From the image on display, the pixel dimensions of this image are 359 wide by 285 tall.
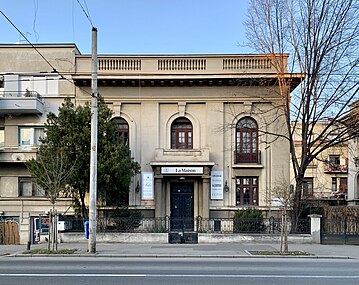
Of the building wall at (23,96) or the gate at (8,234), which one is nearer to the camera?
the gate at (8,234)

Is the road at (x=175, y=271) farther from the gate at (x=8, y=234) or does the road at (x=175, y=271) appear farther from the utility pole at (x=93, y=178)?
the gate at (x=8, y=234)

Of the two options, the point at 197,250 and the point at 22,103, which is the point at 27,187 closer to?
the point at 22,103

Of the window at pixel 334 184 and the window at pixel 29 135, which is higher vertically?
the window at pixel 29 135

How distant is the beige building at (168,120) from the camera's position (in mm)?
29781

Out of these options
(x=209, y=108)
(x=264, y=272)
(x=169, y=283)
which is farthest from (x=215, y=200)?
(x=169, y=283)

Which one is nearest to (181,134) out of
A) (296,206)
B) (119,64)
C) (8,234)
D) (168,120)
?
(168,120)

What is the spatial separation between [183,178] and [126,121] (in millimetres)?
5252

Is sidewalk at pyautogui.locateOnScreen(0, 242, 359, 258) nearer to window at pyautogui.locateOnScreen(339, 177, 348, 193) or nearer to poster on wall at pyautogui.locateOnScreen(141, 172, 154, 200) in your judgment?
poster on wall at pyautogui.locateOnScreen(141, 172, 154, 200)

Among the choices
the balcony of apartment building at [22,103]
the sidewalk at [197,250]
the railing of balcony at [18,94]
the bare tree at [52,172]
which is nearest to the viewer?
the sidewalk at [197,250]

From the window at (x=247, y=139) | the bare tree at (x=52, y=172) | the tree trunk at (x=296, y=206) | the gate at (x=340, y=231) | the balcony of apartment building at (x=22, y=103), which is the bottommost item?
A: the gate at (x=340, y=231)

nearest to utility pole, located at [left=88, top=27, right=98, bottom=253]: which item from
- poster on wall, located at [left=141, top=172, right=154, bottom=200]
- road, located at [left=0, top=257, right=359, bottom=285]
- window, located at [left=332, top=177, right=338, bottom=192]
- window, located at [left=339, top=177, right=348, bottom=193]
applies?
road, located at [left=0, top=257, right=359, bottom=285]

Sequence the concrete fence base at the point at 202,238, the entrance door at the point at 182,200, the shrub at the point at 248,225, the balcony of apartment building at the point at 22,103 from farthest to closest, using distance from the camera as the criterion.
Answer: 1. the entrance door at the point at 182,200
2. the balcony of apartment building at the point at 22,103
3. the shrub at the point at 248,225
4. the concrete fence base at the point at 202,238

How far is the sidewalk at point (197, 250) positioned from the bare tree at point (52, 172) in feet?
6.44

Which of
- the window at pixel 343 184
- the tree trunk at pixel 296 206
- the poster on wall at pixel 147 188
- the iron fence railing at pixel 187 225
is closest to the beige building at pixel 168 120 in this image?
the poster on wall at pixel 147 188
